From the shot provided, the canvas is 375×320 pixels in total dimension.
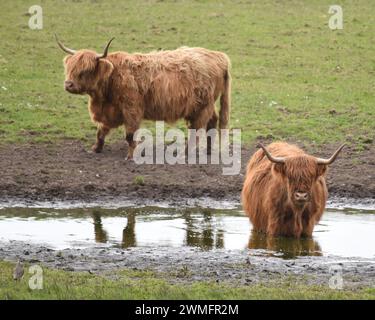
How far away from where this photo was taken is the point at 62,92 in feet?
50.8

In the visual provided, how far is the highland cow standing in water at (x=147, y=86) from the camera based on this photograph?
42.3ft

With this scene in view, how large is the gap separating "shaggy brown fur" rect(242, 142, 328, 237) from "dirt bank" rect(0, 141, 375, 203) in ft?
4.99

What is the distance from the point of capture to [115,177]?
1216 cm

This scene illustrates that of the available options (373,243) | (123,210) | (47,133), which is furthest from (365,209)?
(47,133)

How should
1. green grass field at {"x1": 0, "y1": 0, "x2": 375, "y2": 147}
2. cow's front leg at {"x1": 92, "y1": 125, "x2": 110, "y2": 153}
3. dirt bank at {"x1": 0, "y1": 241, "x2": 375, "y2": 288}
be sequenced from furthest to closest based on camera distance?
green grass field at {"x1": 0, "y1": 0, "x2": 375, "y2": 147}
cow's front leg at {"x1": 92, "y1": 125, "x2": 110, "y2": 153}
dirt bank at {"x1": 0, "y1": 241, "x2": 375, "y2": 288}

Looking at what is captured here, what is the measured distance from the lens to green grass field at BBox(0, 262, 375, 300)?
289 inches

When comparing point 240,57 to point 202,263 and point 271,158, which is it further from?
point 202,263

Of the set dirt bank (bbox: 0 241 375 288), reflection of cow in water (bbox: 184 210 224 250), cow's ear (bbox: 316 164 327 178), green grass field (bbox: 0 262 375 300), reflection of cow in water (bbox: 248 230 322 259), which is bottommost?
reflection of cow in water (bbox: 248 230 322 259)

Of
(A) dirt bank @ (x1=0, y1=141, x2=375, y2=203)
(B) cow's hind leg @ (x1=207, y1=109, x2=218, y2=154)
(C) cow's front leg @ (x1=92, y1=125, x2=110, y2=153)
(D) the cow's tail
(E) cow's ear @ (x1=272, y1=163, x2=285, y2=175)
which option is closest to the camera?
(E) cow's ear @ (x1=272, y1=163, x2=285, y2=175)

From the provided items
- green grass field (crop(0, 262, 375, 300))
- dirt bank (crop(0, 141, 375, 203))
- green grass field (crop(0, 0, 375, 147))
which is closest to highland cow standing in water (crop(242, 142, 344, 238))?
dirt bank (crop(0, 141, 375, 203))

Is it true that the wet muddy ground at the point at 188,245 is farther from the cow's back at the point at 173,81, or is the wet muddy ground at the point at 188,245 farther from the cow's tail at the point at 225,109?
the cow's tail at the point at 225,109

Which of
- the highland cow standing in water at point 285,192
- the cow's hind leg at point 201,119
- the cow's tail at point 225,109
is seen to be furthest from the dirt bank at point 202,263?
the cow's tail at point 225,109

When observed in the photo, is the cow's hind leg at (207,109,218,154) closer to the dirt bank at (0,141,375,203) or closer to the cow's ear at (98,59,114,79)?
the dirt bank at (0,141,375,203)

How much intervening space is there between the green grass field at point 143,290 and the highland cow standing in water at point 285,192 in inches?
70.0
